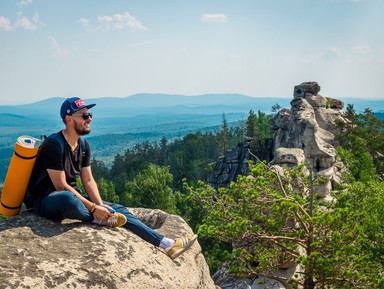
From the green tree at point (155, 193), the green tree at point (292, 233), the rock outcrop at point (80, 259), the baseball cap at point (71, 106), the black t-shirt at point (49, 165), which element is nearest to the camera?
the rock outcrop at point (80, 259)

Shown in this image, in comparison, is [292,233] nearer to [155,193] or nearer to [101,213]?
[101,213]

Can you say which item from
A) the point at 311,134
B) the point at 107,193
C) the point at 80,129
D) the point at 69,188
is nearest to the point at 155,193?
the point at 107,193

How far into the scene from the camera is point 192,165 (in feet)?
325

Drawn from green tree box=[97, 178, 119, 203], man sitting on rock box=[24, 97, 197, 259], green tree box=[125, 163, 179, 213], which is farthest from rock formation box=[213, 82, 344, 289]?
man sitting on rock box=[24, 97, 197, 259]

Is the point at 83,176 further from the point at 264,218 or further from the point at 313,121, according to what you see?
the point at 313,121

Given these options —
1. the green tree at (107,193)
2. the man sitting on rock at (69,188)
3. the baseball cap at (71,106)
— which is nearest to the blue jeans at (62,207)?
the man sitting on rock at (69,188)

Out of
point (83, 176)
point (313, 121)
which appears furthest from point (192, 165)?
point (83, 176)

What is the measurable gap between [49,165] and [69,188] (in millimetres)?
475

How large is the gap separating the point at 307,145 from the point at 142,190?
18.6 metres

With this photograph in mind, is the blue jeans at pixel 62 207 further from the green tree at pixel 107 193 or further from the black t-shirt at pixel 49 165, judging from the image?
the green tree at pixel 107 193

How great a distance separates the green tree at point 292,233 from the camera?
1401 cm

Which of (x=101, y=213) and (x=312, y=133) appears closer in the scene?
(x=101, y=213)

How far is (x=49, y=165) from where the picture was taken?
6.31 m

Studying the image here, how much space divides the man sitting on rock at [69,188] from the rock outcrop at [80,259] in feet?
0.44
